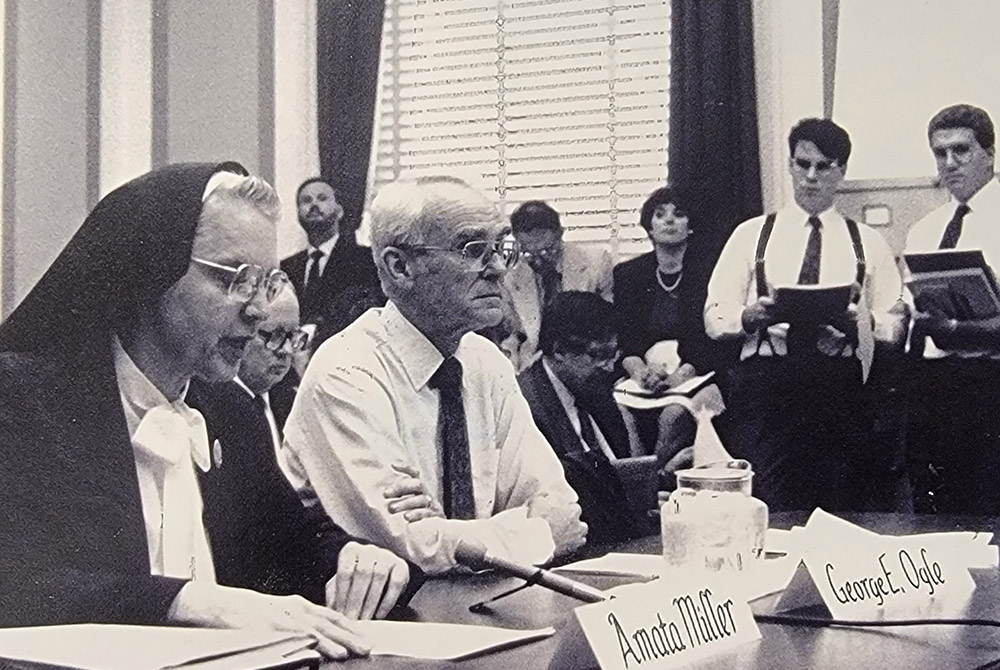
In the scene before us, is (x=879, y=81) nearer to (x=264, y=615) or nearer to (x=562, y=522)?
(x=562, y=522)

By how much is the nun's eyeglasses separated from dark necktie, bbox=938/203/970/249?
0.87m

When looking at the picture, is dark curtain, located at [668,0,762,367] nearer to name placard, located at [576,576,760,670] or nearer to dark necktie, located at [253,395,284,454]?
name placard, located at [576,576,760,670]

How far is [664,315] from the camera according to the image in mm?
1576

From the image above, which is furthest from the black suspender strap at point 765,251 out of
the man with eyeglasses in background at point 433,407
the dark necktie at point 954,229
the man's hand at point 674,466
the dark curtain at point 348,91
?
the dark curtain at point 348,91

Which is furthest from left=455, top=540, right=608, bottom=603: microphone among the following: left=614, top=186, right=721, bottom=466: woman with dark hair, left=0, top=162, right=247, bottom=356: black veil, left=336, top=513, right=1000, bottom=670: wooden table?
left=0, top=162, right=247, bottom=356: black veil

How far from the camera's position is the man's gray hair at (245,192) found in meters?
1.57

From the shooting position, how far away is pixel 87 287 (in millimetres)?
1494

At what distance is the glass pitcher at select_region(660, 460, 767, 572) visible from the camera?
1295mm

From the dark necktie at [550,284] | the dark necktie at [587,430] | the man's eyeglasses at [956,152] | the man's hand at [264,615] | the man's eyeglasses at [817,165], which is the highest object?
the man's eyeglasses at [956,152]

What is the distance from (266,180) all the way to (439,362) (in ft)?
1.15

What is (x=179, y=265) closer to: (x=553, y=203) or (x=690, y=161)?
(x=553, y=203)

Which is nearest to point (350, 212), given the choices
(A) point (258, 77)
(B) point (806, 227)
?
(A) point (258, 77)

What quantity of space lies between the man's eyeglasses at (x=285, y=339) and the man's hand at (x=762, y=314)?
24.0 inches

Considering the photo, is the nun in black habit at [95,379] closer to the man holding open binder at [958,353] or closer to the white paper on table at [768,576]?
the white paper on table at [768,576]
